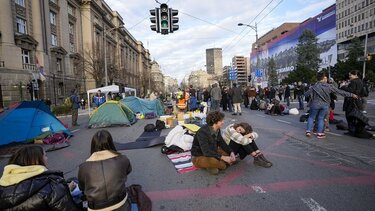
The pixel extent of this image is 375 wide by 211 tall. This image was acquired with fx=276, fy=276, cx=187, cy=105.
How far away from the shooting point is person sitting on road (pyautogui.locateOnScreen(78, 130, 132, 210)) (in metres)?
3.02

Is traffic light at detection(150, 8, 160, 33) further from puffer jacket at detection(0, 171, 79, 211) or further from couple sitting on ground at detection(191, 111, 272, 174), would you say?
puffer jacket at detection(0, 171, 79, 211)

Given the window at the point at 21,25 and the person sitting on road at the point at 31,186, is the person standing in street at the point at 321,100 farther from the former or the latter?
the window at the point at 21,25

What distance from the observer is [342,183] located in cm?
451

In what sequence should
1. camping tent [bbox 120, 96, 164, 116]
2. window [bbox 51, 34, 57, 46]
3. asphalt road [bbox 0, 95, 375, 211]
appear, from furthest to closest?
window [bbox 51, 34, 57, 46] → camping tent [bbox 120, 96, 164, 116] → asphalt road [bbox 0, 95, 375, 211]

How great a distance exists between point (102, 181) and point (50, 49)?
41.1 metres

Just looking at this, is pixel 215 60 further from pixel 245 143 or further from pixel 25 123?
pixel 245 143

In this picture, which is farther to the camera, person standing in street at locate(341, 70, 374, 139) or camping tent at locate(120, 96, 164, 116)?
camping tent at locate(120, 96, 164, 116)

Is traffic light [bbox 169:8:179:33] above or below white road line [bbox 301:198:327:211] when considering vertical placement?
Result: above

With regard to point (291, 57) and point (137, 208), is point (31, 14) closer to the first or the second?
point (137, 208)

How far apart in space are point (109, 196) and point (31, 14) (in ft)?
125

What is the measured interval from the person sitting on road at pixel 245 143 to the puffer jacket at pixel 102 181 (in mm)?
3009

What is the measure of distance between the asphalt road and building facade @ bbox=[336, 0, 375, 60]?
7320 centimetres

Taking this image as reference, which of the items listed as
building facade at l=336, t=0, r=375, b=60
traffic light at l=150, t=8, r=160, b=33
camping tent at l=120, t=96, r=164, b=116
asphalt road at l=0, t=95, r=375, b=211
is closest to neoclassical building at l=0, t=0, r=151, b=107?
camping tent at l=120, t=96, r=164, b=116

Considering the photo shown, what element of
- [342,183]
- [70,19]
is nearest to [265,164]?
[342,183]
